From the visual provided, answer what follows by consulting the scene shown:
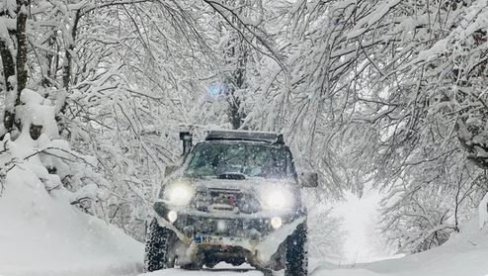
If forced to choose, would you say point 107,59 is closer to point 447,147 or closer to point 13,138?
point 13,138

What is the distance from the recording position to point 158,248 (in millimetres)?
7254

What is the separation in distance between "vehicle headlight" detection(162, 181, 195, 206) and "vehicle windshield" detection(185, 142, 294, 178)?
0.67m

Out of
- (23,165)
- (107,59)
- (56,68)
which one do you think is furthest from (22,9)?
(107,59)

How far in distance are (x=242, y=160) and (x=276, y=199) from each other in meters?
1.34

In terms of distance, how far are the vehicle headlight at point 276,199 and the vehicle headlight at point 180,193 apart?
797mm

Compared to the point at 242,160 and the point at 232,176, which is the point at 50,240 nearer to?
the point at 232,176

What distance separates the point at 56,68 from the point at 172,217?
260 inches

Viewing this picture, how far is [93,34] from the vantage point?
43.9 ft

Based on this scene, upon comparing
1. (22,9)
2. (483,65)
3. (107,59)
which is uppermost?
(107,59)

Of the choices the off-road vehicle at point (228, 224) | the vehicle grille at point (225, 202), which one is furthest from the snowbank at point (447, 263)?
the vehicle grille at point (225, 202)

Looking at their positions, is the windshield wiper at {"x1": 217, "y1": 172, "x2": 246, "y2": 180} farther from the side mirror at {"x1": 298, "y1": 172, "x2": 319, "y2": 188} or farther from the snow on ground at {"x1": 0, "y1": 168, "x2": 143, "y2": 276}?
the snow on ground at {"x1": 0, "y1": 168, "x2": 143, "y2": 276}

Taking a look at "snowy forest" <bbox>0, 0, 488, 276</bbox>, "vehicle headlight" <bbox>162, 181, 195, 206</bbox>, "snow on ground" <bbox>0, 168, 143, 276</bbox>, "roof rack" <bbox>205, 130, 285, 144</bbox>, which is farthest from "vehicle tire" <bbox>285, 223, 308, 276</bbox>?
"snow on ground" <bbox>0, 168, 143, 276</bbox>

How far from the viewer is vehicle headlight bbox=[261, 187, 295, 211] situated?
Answer: 7.01 meters

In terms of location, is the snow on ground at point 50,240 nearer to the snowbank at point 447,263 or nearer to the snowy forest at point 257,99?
the snowy forest at point 257,99
